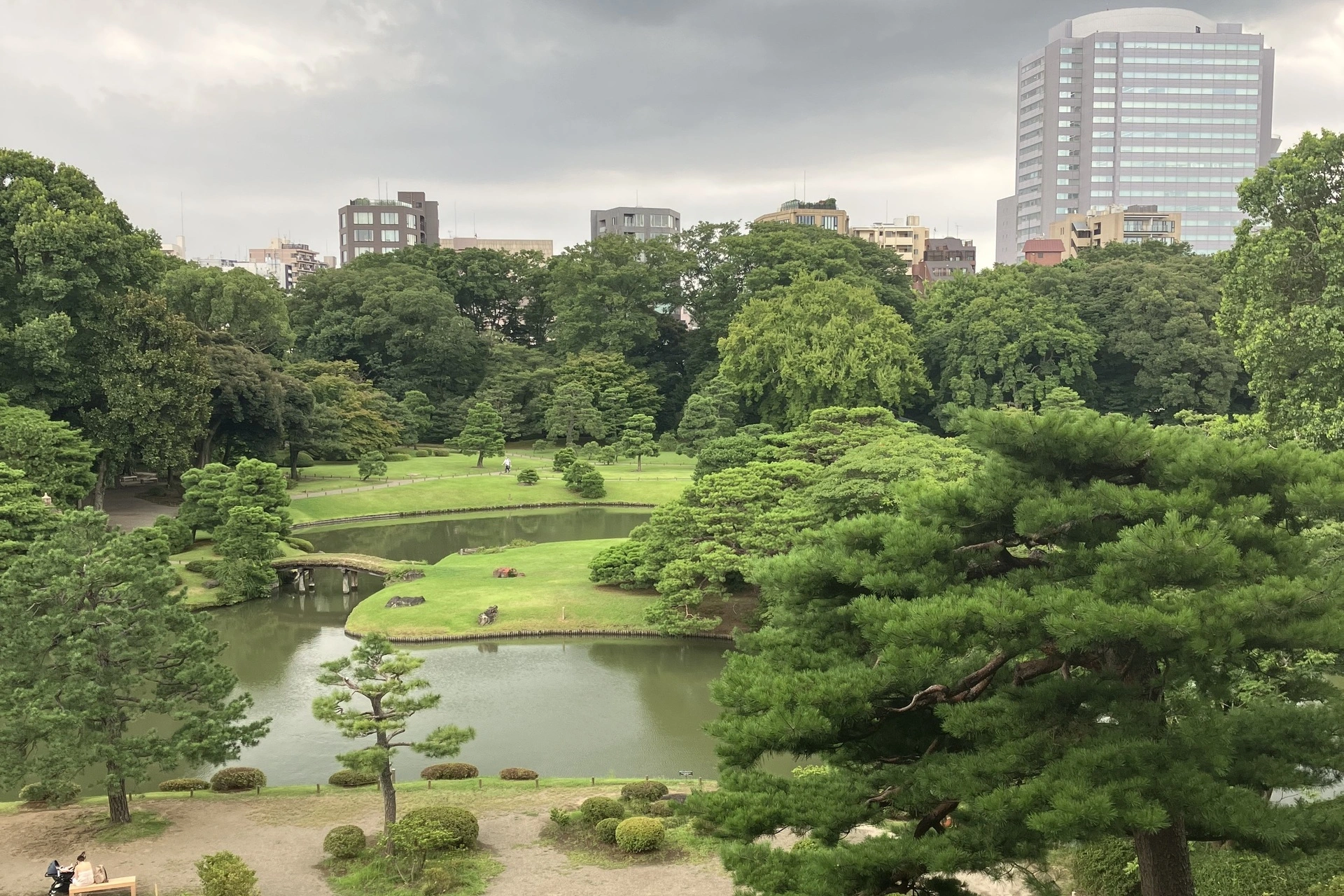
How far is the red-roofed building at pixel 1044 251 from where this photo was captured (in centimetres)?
8331

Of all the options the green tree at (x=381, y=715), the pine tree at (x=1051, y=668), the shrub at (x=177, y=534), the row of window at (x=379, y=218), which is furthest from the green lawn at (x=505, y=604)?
the row of window at (x=379, y=218)

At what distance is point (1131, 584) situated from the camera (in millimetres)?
6734

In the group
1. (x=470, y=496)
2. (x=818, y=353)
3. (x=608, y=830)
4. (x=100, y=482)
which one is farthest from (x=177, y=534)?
(x=818, y=353)

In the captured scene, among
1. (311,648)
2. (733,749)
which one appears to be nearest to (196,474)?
(311,648)

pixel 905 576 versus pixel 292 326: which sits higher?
pixel 292 326

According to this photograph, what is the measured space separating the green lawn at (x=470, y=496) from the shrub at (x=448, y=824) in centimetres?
2784

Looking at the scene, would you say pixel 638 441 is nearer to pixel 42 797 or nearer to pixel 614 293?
pixel 614 293

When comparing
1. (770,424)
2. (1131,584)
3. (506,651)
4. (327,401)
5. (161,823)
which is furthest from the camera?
(327,401)

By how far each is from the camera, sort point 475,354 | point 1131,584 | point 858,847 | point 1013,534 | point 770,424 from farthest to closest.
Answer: point 475,354 < point 770,424 < point 1013,534 < point 858,847 < point 1131,584

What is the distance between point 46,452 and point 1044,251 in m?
75.6

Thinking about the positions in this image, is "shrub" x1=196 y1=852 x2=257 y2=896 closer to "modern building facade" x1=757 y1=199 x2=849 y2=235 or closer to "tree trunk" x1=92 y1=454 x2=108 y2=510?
"tree trunk" x1=92 y1=454 x2=108 y2=510

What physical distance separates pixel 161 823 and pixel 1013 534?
12.8 metres

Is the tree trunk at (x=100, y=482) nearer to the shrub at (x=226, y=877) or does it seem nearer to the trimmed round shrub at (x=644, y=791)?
the shrub at (x=226, y=877)

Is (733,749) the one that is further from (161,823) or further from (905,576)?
(161,823)
